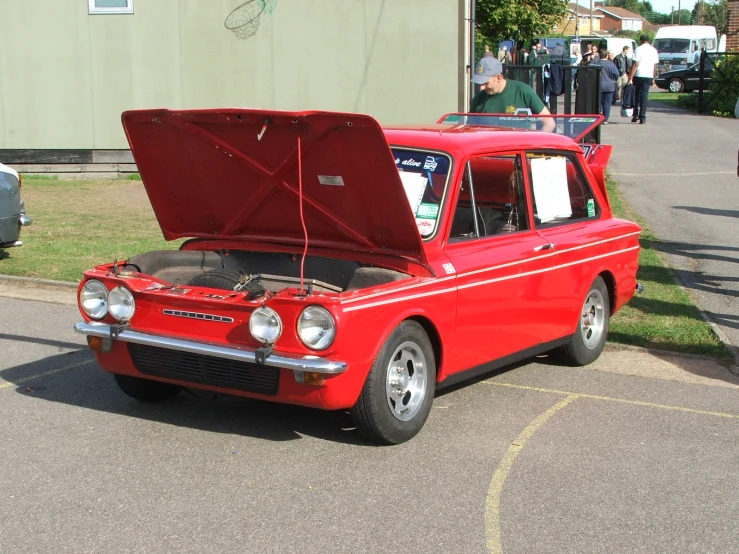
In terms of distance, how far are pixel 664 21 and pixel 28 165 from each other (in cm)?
16281

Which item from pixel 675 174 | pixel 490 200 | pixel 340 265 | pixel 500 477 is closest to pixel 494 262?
pixel 490 200

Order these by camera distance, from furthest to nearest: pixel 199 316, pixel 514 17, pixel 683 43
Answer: pixel 683 43
pixel 514 17
pixel 199 316

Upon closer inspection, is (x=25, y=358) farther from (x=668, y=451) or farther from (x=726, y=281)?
(x=726, y=281)

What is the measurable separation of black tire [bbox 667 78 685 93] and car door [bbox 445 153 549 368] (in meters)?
40.9

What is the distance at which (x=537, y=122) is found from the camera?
875cm

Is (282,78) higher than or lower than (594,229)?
higher

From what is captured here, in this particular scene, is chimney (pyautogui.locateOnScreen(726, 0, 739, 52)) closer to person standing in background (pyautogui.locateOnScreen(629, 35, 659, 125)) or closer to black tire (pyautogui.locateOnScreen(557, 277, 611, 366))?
person standing in background (pyautogui.locateOnScreen(629, 35, 659, 125))

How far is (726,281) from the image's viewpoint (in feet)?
33.7

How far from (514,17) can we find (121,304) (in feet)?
122

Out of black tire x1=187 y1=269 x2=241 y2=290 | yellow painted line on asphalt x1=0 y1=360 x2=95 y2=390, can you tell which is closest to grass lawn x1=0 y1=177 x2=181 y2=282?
yellow painted line on asphalt x1=0 y1=360 x2=95 y2=390

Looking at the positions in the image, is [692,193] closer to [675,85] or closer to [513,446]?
[513,446]

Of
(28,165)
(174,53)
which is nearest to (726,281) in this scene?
(174,53)

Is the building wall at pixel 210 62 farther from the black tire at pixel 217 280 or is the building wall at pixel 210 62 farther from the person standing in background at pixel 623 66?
the person standing in background at pixel 623 66

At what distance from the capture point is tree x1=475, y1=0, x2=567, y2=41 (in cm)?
3934
